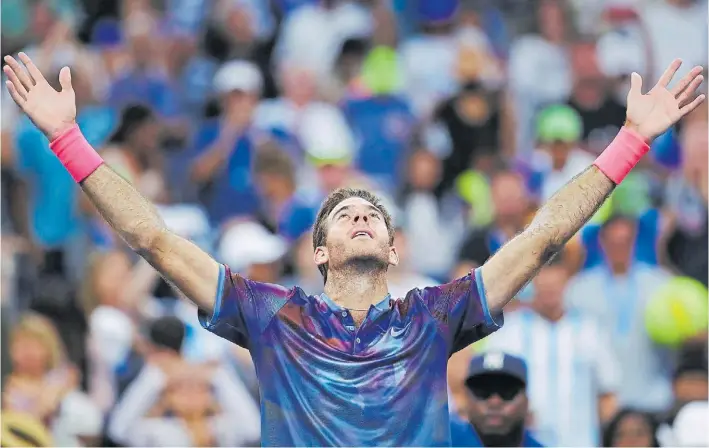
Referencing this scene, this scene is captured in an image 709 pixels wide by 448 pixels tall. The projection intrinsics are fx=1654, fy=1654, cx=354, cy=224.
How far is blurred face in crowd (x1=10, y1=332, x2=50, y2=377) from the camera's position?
33.0ft

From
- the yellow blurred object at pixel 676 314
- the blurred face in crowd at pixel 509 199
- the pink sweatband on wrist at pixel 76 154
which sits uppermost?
the blurred face in crowd at pixel 509 199

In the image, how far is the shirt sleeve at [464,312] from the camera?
18.6ft

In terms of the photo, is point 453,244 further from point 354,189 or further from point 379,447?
point 379,447

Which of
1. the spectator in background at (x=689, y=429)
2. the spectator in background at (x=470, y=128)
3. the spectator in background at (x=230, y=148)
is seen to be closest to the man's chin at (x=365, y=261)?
the spectator in background at (x=689, y=429)

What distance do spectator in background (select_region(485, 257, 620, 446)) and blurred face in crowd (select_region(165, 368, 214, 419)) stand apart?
5.41 feet

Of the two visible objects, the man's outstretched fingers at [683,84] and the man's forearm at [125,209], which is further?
the man's outstretched fingers at [683,84]

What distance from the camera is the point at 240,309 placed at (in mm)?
5660

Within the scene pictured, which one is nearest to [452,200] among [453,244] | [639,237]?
[453,244]

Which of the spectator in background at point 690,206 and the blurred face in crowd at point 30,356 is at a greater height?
the spectator in background at point 690,206

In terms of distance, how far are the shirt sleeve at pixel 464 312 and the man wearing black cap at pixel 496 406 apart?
1.73 metres

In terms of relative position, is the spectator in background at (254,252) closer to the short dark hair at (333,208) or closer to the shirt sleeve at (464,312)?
the short dark hair at (333,208)

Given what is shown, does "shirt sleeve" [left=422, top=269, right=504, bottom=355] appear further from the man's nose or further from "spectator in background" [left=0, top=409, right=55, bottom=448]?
"spectator in background" [left=0, top=409, right=55, bottom=448]

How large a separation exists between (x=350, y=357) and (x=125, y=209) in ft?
3.06

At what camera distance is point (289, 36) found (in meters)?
14.4
